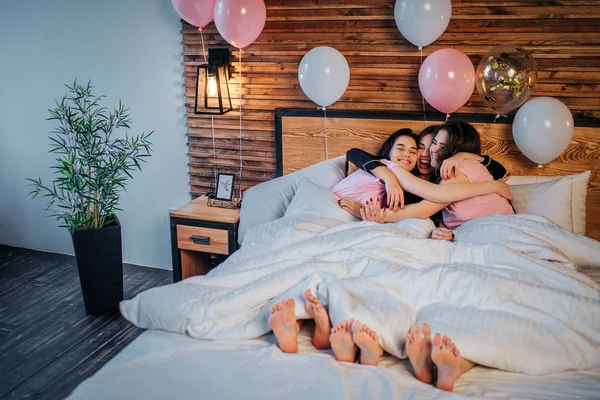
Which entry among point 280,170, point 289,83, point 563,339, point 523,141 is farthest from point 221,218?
point 563,339

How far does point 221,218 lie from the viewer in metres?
3.03

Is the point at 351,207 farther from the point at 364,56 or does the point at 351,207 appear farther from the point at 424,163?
the point at 364,56

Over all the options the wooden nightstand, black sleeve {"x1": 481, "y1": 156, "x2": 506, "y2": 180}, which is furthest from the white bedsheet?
the wooden nightstand

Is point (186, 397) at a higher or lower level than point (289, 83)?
lower

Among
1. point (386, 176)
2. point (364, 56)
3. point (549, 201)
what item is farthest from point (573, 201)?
point (364, 56)

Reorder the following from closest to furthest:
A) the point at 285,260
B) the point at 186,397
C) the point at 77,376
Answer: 1. the point at 186,397
2. the point at 285,260
3. the point at 77,376

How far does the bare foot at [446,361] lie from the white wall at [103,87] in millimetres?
2462

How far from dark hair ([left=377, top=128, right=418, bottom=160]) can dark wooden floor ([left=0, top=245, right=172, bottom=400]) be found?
161cm

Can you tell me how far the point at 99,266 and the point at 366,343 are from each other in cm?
196

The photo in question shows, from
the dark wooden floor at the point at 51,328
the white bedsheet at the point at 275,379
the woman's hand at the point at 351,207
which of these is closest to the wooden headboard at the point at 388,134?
the woman's hand at the point at 351,207

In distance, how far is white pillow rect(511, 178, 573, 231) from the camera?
258cm

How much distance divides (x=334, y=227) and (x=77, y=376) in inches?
53.0

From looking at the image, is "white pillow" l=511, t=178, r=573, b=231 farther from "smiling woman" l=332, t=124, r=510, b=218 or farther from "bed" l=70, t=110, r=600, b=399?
"bed" l=70, t=110, r=600, b=399

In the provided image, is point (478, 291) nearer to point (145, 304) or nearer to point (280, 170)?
point (145, 304)
